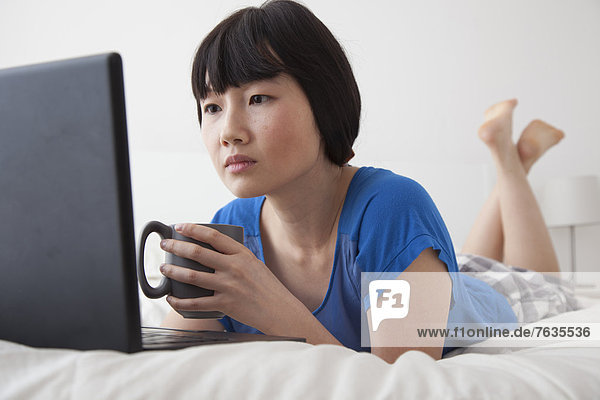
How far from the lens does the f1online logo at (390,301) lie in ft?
2.57

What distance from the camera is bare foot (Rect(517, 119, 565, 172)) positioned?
7.66ft

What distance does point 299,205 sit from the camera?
99 centimetres

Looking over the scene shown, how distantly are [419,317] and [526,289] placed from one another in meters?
0.91

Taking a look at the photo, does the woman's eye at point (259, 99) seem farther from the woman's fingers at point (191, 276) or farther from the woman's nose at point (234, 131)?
the woman's fingers at point (191, 276)

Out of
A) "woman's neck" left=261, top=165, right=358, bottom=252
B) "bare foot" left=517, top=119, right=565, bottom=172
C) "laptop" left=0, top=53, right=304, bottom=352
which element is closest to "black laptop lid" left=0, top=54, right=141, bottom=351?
"laptop" left=0, top=53, right=304, bottom=352

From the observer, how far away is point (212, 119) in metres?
0.89

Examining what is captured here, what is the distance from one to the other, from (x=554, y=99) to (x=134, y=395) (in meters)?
3.07

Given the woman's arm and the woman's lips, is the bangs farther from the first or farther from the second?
the woman's arm

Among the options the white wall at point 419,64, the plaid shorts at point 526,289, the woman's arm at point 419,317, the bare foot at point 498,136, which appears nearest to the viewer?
the woman's arm at point 419,317

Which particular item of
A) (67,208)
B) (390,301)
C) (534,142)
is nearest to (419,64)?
(534,142)

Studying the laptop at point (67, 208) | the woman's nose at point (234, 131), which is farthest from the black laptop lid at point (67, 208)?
the woman's nose at point (234, 131)

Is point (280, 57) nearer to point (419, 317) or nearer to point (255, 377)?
point (419, 317)

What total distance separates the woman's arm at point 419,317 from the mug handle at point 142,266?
12.1 inches

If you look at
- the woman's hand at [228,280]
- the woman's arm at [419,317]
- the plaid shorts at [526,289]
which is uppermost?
the woman's hand at [228,280]
